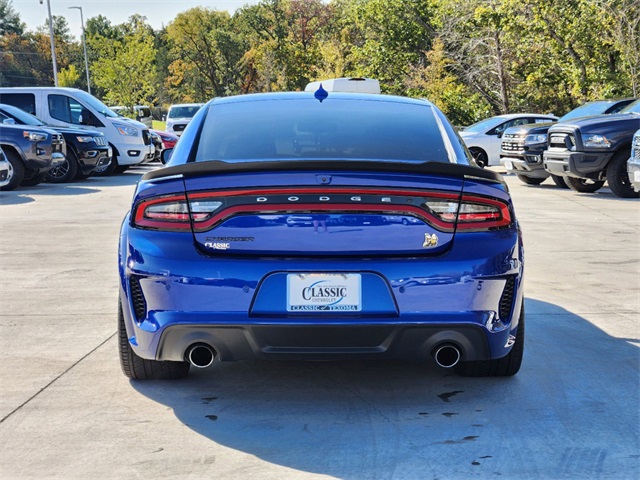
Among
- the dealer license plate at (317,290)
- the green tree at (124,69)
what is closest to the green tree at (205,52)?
the green tree at (124,69)

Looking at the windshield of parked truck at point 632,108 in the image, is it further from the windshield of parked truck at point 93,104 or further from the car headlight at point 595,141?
the windshield of parked truck at point 93,104

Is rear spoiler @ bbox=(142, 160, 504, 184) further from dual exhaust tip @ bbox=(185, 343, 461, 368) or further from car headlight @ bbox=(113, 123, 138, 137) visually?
car headlight @ bbox=(113, 123, 138, 137)

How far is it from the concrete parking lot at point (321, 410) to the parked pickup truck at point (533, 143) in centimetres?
1213

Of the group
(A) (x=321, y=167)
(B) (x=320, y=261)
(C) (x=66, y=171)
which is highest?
(A) (x=321, y=167)

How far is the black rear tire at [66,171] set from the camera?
21.0 m

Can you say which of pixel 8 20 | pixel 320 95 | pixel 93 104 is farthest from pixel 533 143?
pixel 8 20

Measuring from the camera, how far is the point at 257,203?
434 cm

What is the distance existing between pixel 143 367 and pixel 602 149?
1320 cm

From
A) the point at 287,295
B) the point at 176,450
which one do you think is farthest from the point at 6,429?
the point at 287,295

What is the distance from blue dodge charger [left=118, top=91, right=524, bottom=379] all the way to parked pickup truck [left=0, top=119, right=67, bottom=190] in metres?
14.8

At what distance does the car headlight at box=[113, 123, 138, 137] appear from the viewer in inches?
934

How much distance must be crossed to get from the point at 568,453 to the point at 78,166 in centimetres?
1863

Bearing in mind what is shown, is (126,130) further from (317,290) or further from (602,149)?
(317,290)

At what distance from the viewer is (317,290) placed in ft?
14.2
